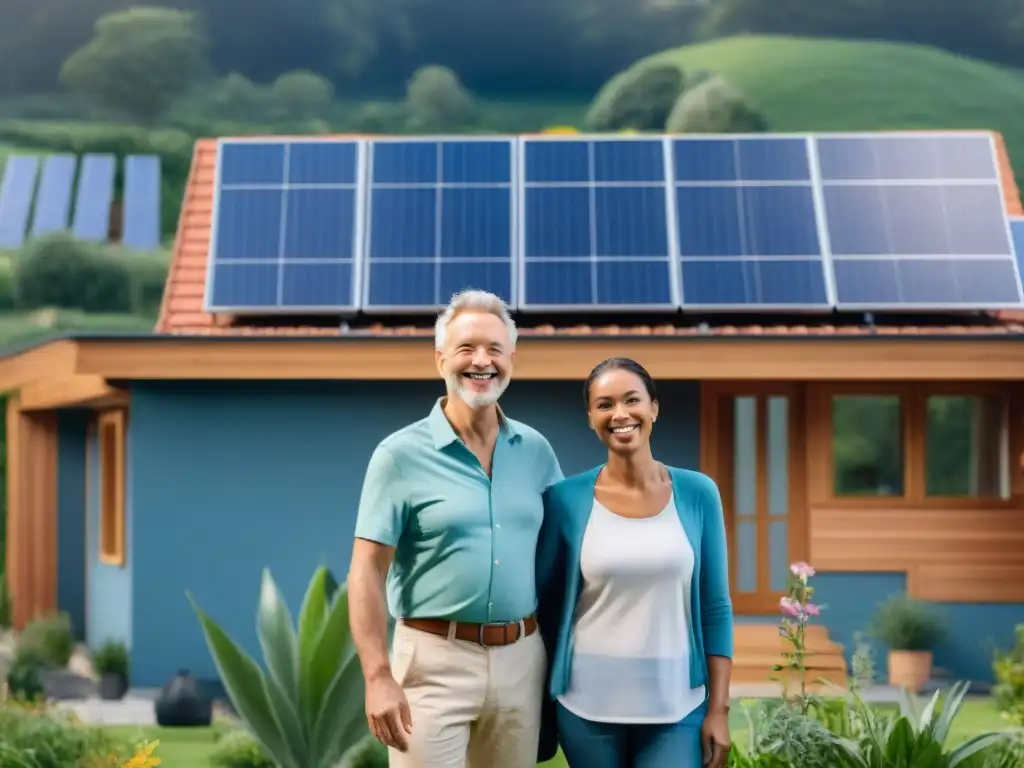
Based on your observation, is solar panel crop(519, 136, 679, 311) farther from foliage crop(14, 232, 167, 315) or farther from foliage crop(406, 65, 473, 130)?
foliage crop(406, 65, 473, 130)

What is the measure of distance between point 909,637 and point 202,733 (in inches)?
216

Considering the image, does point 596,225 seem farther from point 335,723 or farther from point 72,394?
point 335,723

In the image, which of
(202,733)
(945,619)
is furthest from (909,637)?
(202,733)

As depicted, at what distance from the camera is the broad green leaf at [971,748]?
6387mm

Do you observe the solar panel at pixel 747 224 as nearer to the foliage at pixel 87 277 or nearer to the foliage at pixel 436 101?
the foliage at pixel 87 277

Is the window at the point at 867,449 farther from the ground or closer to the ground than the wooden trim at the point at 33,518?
farther from the ground

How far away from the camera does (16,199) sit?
2020 inches

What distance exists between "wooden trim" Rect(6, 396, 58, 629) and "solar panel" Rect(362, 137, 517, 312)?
4668 mm

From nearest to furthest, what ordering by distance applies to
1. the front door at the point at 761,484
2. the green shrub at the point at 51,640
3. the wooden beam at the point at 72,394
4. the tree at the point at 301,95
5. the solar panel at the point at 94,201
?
1. the wooden beam at the point at 72,394
2. the front door at the point at 761,484
3. the green shrub at the point at 51,640
4. the solar panel at the point at 94,201
5. the tree at the point at 301,95

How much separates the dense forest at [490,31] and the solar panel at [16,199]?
704 inches

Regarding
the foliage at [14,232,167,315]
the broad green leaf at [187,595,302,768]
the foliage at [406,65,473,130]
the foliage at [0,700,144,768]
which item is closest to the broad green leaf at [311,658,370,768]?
the broad green leaf at [187,595,302,768]

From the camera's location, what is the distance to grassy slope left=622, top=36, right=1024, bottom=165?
70.6 m

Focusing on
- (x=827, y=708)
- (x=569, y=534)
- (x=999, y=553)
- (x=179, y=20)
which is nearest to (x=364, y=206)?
(x=999, y=553)

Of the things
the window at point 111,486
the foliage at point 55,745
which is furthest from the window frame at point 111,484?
the foliage at point 55,745
